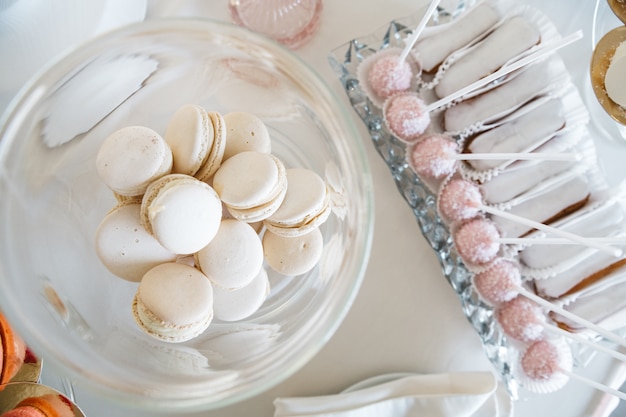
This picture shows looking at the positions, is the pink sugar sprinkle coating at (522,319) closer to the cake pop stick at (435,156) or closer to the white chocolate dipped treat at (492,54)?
the cake pop stick at (435,156)

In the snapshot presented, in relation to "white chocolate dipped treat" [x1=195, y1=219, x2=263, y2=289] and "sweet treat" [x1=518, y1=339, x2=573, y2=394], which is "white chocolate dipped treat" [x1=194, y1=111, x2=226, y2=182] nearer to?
"white chocolate dipped treat" [x1=195, y1=219, x2=263, y2=289]

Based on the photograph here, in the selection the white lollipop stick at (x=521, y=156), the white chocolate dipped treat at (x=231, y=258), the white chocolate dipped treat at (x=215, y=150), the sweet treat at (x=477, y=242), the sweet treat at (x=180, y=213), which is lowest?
the sweet treat at (x=477, y=242)

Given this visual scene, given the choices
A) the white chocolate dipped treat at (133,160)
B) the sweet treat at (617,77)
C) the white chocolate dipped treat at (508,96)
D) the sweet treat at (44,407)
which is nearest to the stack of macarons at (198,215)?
the white chocolate dipped treat at (133,160)

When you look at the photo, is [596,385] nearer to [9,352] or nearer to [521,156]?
[521,156]

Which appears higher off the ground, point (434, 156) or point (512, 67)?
point (512, 67)

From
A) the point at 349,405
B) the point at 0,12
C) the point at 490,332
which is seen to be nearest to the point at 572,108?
the point at 490,332

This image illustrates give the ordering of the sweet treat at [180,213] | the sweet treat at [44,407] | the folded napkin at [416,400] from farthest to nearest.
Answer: the folded napkin at [416,400]
the sweet treat at [44,407]
the sweet treat at [180,213]

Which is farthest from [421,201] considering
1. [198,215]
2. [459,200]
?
[198,215]

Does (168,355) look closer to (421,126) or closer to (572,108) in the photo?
(421,126)
